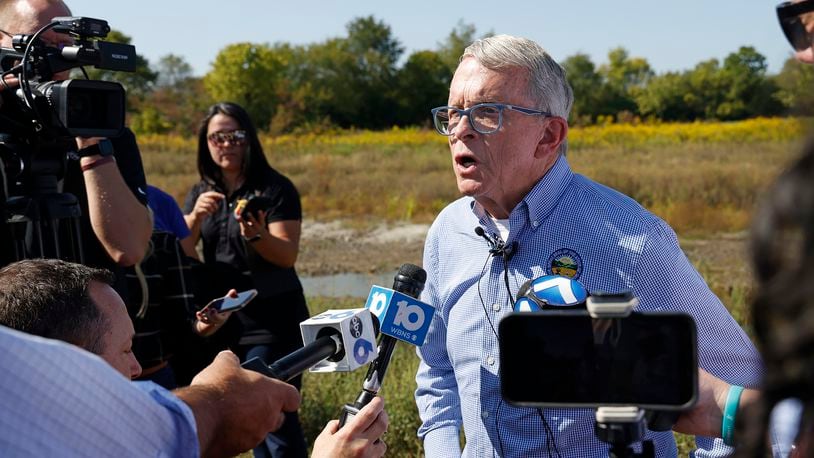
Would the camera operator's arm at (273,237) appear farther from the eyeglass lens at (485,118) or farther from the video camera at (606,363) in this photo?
the video camera at (606,363)

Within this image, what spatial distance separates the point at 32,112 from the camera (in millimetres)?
2689

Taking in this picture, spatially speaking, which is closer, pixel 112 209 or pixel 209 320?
pixel 112 209

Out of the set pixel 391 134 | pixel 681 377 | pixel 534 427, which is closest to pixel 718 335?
pixel 534 427

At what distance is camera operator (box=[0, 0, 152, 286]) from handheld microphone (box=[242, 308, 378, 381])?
1.20m

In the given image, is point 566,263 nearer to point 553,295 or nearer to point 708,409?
point 553,295

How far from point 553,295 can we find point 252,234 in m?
2.39

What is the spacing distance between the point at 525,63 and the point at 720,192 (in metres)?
18.0

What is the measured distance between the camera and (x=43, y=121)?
8.85ft

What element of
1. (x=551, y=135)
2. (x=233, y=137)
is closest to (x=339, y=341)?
(x=551, y=135)

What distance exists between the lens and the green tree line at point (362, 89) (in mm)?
51188

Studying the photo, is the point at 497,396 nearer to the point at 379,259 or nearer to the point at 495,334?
the point at 495,334

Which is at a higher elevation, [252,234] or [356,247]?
[252,234]

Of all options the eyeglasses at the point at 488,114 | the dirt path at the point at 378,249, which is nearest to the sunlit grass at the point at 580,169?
the dirt path at the point at 378,249

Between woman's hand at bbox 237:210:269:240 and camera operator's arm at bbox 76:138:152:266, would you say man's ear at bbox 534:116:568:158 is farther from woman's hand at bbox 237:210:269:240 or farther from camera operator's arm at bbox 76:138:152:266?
woman's hand at bbox 237:210:269:240
